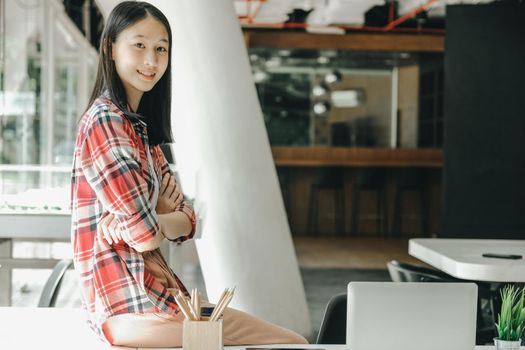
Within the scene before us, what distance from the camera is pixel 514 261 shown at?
3.30 meters

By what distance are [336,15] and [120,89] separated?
10.5 metres

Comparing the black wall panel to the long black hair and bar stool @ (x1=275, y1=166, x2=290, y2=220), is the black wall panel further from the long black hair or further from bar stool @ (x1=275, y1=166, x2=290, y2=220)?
the long black hair

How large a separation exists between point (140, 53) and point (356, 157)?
383 inches

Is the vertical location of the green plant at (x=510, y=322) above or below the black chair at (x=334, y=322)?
above

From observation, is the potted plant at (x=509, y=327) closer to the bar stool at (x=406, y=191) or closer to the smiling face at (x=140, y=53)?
the smiling face at (x=140, y=53)

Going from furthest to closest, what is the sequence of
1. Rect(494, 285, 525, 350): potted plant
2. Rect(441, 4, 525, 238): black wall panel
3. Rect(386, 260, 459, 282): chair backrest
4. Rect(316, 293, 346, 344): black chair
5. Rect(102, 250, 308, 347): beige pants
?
Rect(441, 4, 525, 238): black wall panel, Rect(386, 260, 459, 282): chair backrest, Rect(316, 293, 346, 344): black chair, Rect(102, 250, 308, 347): beige pants, Rect(494, 285, 525, 350): potted plant

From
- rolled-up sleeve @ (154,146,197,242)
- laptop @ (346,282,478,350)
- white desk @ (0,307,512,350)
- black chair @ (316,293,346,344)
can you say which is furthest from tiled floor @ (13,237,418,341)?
laptop @ (346,282,478,350)

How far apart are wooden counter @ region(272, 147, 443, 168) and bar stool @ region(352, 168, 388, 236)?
0.19 meters

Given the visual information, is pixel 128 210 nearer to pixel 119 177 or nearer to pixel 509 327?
pixel 119 177

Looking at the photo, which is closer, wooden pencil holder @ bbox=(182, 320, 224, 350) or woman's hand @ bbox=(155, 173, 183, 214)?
wooden pencil holder @ bbox=(182, 320, 224, 350)

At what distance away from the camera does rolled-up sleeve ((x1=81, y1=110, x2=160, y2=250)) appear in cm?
175

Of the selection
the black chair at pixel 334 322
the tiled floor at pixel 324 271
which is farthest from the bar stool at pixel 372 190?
the black chair at pixel 334 322

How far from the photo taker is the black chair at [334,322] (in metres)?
2.35

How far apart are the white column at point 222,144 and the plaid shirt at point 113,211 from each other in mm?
2864
